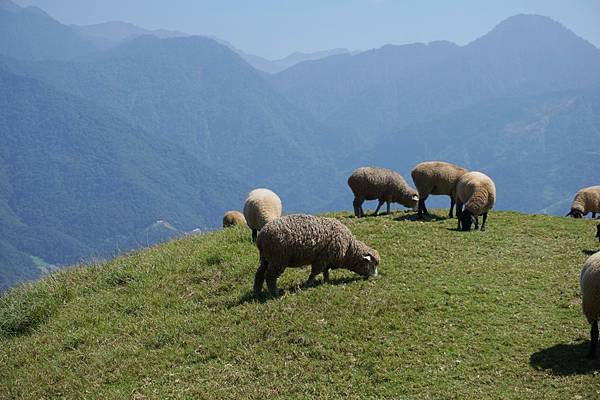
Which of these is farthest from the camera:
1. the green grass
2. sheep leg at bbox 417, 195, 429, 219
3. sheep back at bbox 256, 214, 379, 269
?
sheep leg at bbox 417, 195, 429, 219

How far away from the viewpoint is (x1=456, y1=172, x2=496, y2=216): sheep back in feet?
82.0

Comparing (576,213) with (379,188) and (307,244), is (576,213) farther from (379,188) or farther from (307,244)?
(307,244)

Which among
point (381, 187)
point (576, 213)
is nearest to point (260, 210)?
point (381, 187)

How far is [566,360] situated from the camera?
12367 millimetres

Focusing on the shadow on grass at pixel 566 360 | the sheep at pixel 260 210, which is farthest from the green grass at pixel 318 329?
the sheep at pixel 260 210

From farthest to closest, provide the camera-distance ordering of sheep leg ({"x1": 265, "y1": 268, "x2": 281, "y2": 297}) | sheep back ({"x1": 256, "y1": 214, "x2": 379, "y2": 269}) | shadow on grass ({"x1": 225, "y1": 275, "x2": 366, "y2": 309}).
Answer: shadow on grass ({"x1": 225, "y1": 275, "x2": 366, "y2": 309})
sheep leg ({"x1": 265, "y1": 268, "x2": 281, "y2": 297})
sheep back ({"x1": 256, "y1": 214, "x2": 379, "y2": 269})

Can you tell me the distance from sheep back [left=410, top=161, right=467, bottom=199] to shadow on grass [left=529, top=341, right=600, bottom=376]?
16283mm

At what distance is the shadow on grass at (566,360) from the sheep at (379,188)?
55.4ft

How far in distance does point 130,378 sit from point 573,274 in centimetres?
1325

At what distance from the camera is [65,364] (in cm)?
1538

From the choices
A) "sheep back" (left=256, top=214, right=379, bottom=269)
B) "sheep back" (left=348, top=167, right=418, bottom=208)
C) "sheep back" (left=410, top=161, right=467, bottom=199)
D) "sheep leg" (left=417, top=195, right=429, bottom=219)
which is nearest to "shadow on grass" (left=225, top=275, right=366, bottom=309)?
"sheep back" (left=256, top=214, right=379, bottom=269)

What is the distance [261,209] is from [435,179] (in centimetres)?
1037

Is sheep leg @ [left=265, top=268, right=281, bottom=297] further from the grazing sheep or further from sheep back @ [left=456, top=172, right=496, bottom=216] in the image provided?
sheep back @ [left=456, top=172, right=496, bottom=216]

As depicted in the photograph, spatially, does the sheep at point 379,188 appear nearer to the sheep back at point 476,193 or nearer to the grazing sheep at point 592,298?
the sheep back at point 476,193
